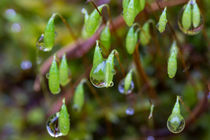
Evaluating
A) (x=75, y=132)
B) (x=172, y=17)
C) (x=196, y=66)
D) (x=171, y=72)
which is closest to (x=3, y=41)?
(x=75, y=132)

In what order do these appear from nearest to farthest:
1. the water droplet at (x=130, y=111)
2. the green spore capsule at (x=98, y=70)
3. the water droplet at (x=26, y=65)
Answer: the green spore capsule at (x=98, y=70)
the water droplet at (x=130, y=111)
the water droplet at (x=26, y=65)

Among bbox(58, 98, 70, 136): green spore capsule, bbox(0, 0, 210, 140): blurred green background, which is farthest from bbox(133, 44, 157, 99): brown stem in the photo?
bbox(58, 98, 70, 136): green spore capsule

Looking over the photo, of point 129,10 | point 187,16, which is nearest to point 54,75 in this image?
point 129,10

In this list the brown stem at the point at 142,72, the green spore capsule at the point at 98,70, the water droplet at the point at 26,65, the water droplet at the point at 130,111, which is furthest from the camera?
the water droplet at the point at 26,65

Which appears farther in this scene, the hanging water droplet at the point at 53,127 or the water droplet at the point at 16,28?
the water droplet at the point at 16,28

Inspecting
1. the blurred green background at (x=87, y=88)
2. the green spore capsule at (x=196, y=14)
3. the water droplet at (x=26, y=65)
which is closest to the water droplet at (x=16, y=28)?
the blurred green background at (x=87, y=88)

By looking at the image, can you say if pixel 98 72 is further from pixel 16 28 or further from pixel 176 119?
pixel 16 28

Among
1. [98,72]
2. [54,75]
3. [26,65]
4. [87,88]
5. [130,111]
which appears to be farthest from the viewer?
[26,65]

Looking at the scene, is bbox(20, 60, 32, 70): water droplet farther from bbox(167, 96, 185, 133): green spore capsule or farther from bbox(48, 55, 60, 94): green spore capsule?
bbox(167, 96, 185, 133): green spore capsule

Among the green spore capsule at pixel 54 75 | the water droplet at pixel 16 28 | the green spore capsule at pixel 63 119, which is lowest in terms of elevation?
Answer: the green spore capsule at pixel 63 119

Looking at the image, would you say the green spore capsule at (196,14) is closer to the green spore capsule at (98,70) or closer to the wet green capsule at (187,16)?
the wet green capsule at (187,16)
